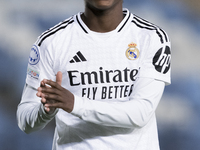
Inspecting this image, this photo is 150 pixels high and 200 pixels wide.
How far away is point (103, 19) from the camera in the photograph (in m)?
1.35

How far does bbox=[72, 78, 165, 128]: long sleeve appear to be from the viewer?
1160 mm

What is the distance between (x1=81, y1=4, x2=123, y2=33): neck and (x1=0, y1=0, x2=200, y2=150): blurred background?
0.85 metres

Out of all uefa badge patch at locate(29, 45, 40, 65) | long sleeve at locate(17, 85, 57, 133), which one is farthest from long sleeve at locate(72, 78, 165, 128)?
uefa badge patch at locate(29, 45, 40, 65)

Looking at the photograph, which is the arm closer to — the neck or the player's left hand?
the player's left hand

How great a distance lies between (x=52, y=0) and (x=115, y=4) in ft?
3.17

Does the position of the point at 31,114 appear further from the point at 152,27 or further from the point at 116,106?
the point at 152,27

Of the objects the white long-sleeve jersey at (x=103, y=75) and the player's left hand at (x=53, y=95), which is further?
the white long-sleeve jersey at (x=103, y=75)

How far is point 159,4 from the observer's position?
2.19m

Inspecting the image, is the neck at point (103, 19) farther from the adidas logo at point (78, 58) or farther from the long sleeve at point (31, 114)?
the long sleeve at point (31, 114)

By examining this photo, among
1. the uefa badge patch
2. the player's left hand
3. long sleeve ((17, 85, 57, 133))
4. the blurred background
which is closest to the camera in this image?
the player's left hand

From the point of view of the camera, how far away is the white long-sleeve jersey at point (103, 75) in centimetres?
127

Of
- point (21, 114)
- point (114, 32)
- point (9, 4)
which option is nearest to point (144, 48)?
point (114, 32)

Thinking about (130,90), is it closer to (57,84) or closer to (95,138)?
(95,138)

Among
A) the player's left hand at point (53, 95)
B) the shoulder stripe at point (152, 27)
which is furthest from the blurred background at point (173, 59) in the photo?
the player's left hand at point (53, 95)
